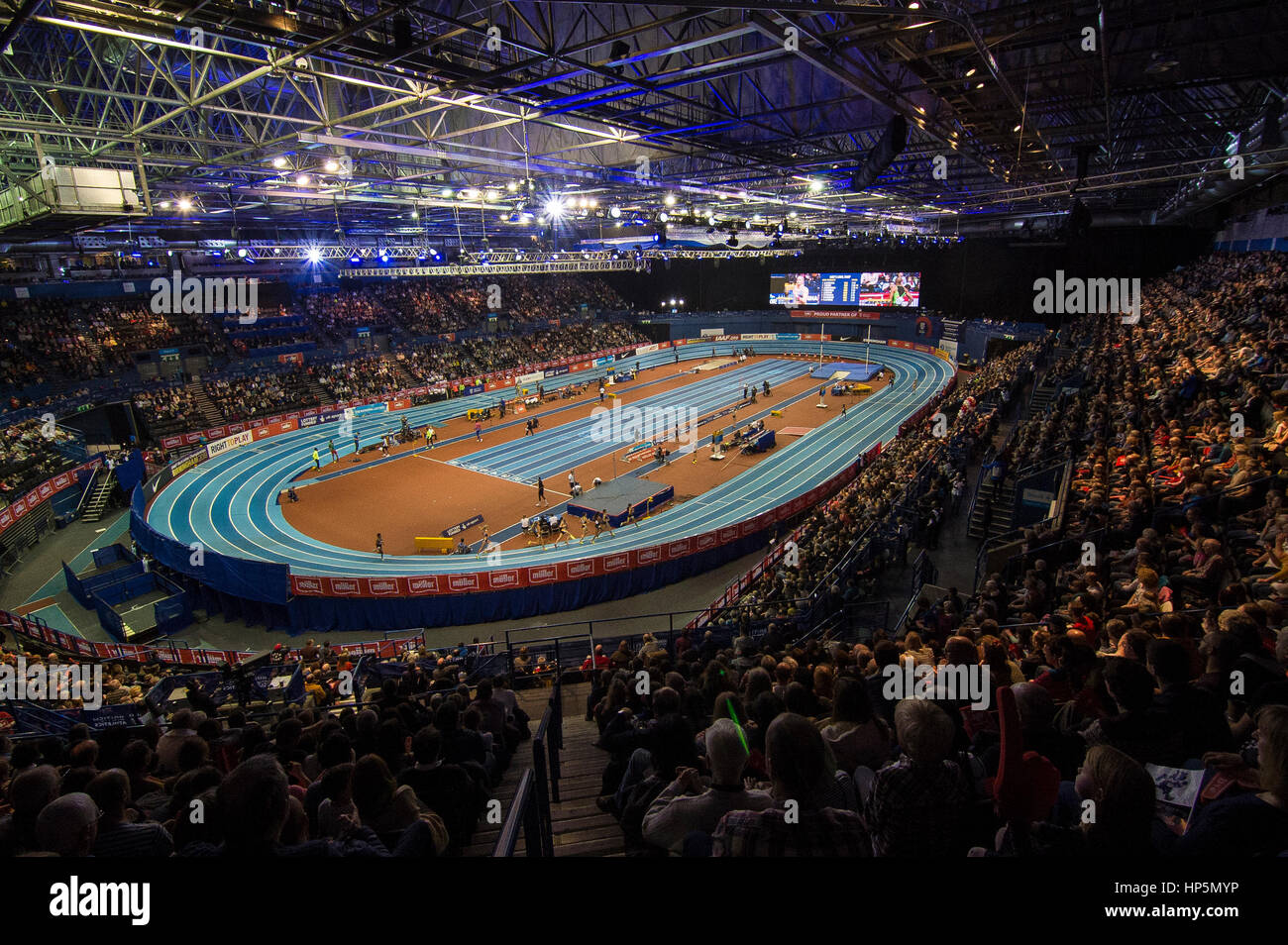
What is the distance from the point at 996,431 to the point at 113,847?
87.2ft

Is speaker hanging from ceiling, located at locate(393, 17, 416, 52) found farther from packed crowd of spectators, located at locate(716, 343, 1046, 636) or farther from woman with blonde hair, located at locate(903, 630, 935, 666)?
packed crowd of spectators, located at locate(716, 343, 1046, 636)

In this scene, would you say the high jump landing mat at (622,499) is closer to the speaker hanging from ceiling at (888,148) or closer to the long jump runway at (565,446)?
the long jump runway at (565,446)

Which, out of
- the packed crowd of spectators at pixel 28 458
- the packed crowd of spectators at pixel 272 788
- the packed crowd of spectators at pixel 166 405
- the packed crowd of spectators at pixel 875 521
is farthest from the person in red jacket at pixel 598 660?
the packed crowd of spectators at pixel 166 405

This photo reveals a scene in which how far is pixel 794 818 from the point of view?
104 inches

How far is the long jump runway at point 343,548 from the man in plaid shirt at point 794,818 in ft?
64.3

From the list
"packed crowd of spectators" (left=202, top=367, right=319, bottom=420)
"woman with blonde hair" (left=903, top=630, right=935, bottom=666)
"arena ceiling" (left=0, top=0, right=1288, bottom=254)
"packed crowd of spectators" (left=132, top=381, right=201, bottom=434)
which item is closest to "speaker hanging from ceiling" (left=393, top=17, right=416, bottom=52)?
"arena ceiling" (left=0, top=0, right=1288, bottom=254)

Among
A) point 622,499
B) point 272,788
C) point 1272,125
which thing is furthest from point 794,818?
point 622,499

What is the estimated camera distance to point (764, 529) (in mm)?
24484

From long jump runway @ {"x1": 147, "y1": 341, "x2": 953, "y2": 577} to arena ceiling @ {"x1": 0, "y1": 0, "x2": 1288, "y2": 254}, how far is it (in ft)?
40.2

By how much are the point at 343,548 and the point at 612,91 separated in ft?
65.0

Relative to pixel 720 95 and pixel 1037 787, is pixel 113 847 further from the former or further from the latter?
pixel 720 95

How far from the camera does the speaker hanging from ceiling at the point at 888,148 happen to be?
12.4 metres

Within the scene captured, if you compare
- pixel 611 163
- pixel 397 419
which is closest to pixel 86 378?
pixel 397 419

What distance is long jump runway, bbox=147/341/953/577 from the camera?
78.3 feet
